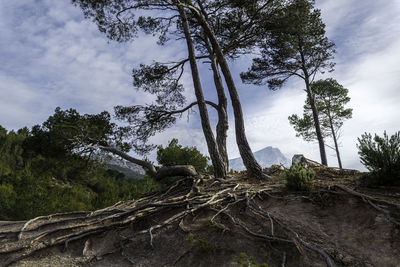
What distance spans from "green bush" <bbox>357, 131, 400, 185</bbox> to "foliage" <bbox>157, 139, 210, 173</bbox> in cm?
1309

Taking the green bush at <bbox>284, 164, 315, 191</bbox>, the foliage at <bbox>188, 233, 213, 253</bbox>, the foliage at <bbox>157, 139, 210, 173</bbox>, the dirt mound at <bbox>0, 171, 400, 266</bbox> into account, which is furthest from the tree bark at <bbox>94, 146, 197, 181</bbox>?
the foliage at <bbox>157, 139, 210, 173</bbox>

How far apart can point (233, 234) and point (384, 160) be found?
11.9 ft

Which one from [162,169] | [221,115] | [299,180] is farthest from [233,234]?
[221,115]

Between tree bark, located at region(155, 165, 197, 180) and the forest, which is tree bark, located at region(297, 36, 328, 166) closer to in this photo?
the forest

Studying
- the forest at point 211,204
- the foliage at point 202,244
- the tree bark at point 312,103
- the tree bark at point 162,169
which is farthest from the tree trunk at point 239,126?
the tree bark at point 312,103

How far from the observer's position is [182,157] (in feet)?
56.9

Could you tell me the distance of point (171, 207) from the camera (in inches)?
176

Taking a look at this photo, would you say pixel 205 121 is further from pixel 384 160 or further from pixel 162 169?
pixel 384 160

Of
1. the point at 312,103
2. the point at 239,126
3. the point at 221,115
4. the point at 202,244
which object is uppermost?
the point at 312,103

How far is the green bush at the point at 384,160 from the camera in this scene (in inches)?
178

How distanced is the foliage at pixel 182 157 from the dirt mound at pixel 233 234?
12.3 metres

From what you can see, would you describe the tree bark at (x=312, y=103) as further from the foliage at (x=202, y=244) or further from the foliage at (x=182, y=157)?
the foliage at (x=202, y=244)

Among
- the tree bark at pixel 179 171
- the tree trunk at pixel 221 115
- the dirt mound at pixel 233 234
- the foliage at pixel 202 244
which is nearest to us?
the dirt mound at pixel 233 234

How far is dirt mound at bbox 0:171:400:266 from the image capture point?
2914mm
